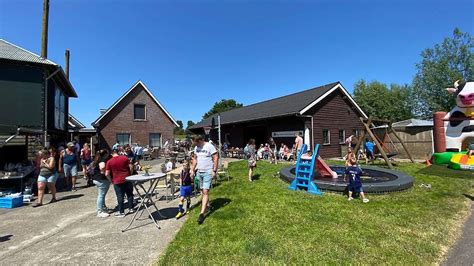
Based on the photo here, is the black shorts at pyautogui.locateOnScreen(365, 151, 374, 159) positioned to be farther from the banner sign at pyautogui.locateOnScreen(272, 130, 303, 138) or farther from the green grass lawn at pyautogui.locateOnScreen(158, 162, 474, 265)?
the green grass lawn at pyautogui.locateOnScreen(158, 162, 474, 265)

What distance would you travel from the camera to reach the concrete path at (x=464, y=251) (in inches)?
152

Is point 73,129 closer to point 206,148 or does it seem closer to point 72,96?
point 72,96

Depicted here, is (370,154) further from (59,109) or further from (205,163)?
(59,109)

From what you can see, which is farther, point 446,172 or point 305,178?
point 446,172

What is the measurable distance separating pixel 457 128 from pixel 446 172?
15.2 ft

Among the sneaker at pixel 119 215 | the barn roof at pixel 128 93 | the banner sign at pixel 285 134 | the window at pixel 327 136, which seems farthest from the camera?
the barn roof at pixel 128 93

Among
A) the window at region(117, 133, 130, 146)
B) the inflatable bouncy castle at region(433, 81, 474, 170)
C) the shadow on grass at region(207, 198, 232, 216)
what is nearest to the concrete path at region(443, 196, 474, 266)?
the shadow on grass at region(207, 198, 232, 216)

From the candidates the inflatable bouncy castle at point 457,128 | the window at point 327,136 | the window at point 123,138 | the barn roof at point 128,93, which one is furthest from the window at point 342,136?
the window at point 123,138

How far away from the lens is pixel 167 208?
693 cm

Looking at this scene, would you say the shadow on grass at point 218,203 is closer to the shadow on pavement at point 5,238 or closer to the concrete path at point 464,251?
the shadow on pavement at point 5,238

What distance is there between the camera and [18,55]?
12852 mm

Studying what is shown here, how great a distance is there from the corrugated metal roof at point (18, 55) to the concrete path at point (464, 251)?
625 inches

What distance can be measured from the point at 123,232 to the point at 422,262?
16.3ft

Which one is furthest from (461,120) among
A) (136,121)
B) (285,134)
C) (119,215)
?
(136,121)
